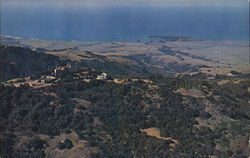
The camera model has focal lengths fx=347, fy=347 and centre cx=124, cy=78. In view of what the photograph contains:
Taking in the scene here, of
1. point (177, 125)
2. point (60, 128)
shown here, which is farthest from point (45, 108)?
point (177, 125)

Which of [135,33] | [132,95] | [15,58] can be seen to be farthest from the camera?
[135,33]

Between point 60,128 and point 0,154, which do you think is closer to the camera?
point 0,154

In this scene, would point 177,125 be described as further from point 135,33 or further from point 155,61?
point 135,33

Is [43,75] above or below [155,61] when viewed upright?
above

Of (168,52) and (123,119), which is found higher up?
(123,119)

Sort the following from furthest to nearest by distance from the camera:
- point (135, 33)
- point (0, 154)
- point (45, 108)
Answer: point (135, 33) < point (45, 108) < point (0, 154)

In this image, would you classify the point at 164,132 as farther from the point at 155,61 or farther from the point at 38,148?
the point at 155,61

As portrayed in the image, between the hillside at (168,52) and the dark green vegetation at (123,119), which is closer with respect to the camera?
the dark green vegetation at (123,119)
